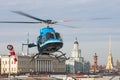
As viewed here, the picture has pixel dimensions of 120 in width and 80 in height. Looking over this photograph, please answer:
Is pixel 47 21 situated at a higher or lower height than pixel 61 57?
higher

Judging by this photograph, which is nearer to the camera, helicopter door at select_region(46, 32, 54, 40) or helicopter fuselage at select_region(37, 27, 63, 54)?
helicopter fuselage at select_region(37, 27, 63, 54)

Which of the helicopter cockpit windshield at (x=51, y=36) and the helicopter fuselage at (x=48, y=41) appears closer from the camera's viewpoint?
the helicopter fuselage at (x=48, y=41)

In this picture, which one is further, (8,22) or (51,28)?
(51,28)

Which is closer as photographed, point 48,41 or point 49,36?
point 48,41

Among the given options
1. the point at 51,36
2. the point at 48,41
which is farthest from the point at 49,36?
the point at 48,41

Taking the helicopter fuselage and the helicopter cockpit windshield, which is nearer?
the helicopter fuselage

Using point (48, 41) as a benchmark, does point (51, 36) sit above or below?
above

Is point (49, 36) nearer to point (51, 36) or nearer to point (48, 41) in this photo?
point (51, 36)

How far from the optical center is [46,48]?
2343 inches

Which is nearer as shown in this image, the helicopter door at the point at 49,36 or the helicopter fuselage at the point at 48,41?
the helicopter fuselage at the point at 48,41

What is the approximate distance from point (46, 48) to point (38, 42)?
6.86 ft

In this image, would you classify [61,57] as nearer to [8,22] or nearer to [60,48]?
[60,48]

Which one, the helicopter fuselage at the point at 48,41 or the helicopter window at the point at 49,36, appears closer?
the helicopter fuselage at the point at 48,41

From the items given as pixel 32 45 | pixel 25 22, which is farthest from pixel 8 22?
pixel 32 45
